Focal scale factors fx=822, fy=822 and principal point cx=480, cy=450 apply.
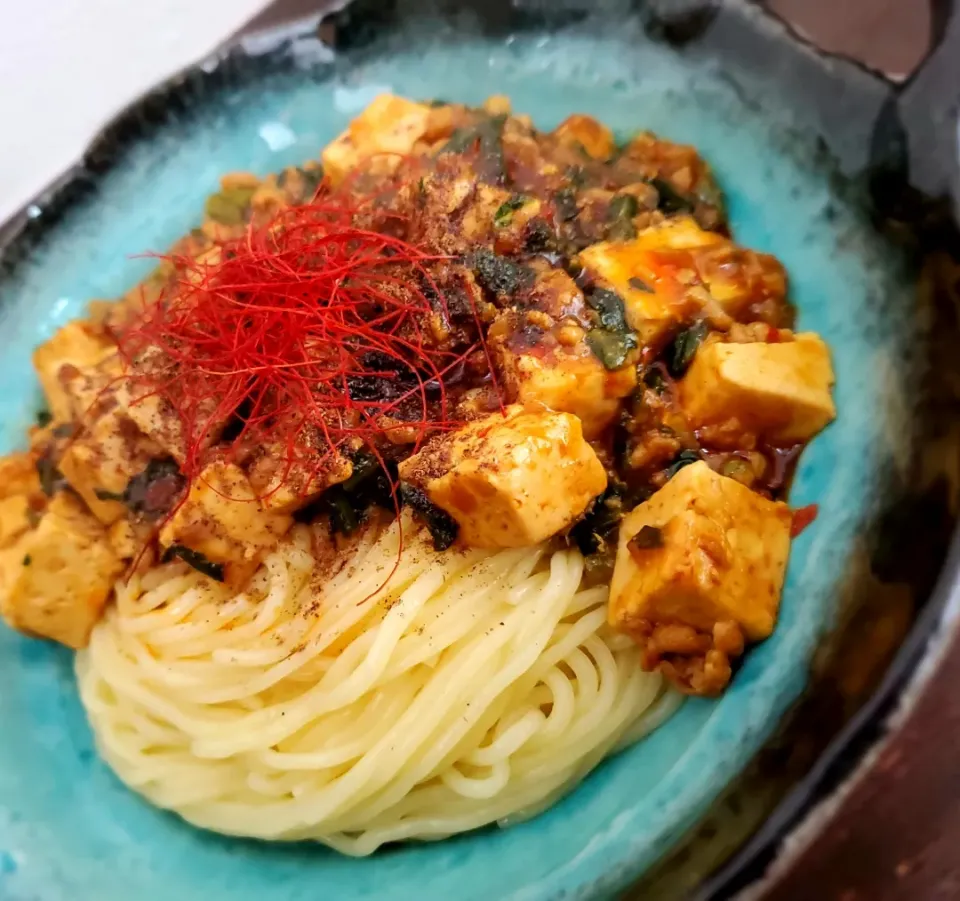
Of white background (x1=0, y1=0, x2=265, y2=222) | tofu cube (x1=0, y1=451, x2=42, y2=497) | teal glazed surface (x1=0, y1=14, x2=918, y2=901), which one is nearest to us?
teal glazed surface (x1=0, y1=14, x2=918, y2=901)

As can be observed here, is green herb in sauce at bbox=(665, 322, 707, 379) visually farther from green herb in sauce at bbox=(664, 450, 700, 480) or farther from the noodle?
the noodle

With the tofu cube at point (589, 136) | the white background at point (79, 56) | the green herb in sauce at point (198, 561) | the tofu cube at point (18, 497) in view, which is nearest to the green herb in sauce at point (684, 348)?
the tofu cube at point (589, 136)

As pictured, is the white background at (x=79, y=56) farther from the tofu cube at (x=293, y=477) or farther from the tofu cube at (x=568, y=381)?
the tofu cube at (x=568, y=381)

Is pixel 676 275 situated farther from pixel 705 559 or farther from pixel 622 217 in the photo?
pixel 705 559

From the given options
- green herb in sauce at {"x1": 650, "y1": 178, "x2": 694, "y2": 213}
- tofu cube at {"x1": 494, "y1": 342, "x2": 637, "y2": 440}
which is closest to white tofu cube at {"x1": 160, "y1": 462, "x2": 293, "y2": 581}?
tofu cube at {"x1": 494, "y1": 342, "x2": 637, "y2": 440}

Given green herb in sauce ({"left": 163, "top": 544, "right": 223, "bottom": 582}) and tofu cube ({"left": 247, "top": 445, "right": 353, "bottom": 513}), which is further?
green herb in sauce ({"left": 163, "top": 544, "right": 223, "bottom": 582})

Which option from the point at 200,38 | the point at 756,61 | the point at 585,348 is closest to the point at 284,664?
the point at 585,348

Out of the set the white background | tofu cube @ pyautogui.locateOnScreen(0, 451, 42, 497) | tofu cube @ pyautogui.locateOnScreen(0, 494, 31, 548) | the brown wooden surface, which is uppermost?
the white background
